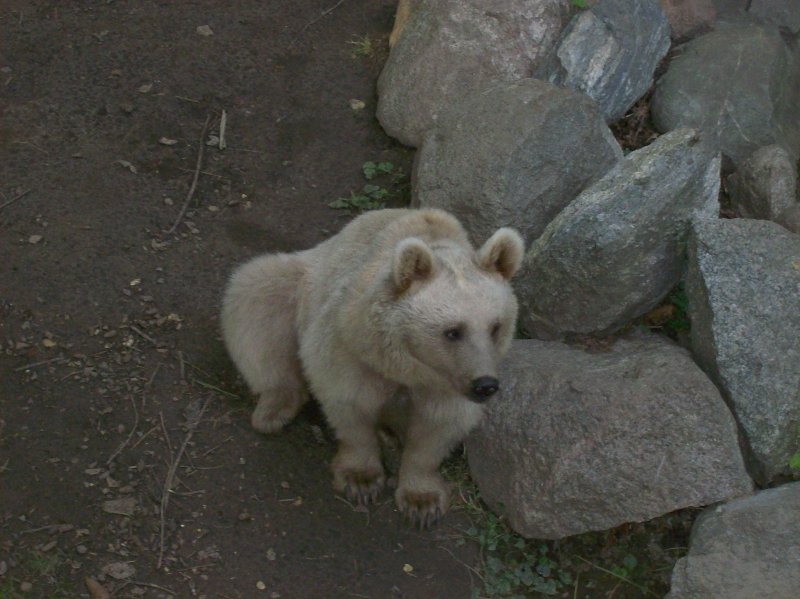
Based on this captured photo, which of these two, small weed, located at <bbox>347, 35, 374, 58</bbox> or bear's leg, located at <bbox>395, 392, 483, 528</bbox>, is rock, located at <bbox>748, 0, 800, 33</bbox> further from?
bear's leg, located at <bbox>395, 392, 483, 528</bbox>

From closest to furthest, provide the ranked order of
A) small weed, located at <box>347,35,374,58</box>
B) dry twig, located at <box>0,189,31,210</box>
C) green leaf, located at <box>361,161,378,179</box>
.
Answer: dry twig, located at <box>0,189,31,210</box>
green leaf, located at <box>361,161,378,179</box>
small weed, located at <box>347,35,374,58</box>

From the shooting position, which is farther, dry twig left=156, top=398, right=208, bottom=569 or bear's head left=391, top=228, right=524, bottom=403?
dry twig left=156, top=398, right=208, bottom=569

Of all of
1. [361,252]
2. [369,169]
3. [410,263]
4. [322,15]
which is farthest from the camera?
[322,15]

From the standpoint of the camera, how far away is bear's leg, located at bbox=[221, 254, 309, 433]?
639cm

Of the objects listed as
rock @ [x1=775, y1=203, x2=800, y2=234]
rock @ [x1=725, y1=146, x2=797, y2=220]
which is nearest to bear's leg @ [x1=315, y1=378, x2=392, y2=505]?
rock @ [x1=775, y1=203, x2=800, y2=234]

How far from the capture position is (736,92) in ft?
26.4

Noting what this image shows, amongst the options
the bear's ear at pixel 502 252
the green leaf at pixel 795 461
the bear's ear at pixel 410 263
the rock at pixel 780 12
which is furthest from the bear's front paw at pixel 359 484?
the rock at pixel 780 12

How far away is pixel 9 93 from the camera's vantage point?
8164 mm

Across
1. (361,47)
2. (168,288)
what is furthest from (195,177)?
(361,47)

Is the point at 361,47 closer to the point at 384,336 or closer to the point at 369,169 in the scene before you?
the point at 369,169

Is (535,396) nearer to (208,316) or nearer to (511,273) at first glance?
(511,273)

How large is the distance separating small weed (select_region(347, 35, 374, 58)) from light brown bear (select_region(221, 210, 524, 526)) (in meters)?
3.08

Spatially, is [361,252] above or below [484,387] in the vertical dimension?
below

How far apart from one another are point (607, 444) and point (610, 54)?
3.68m
